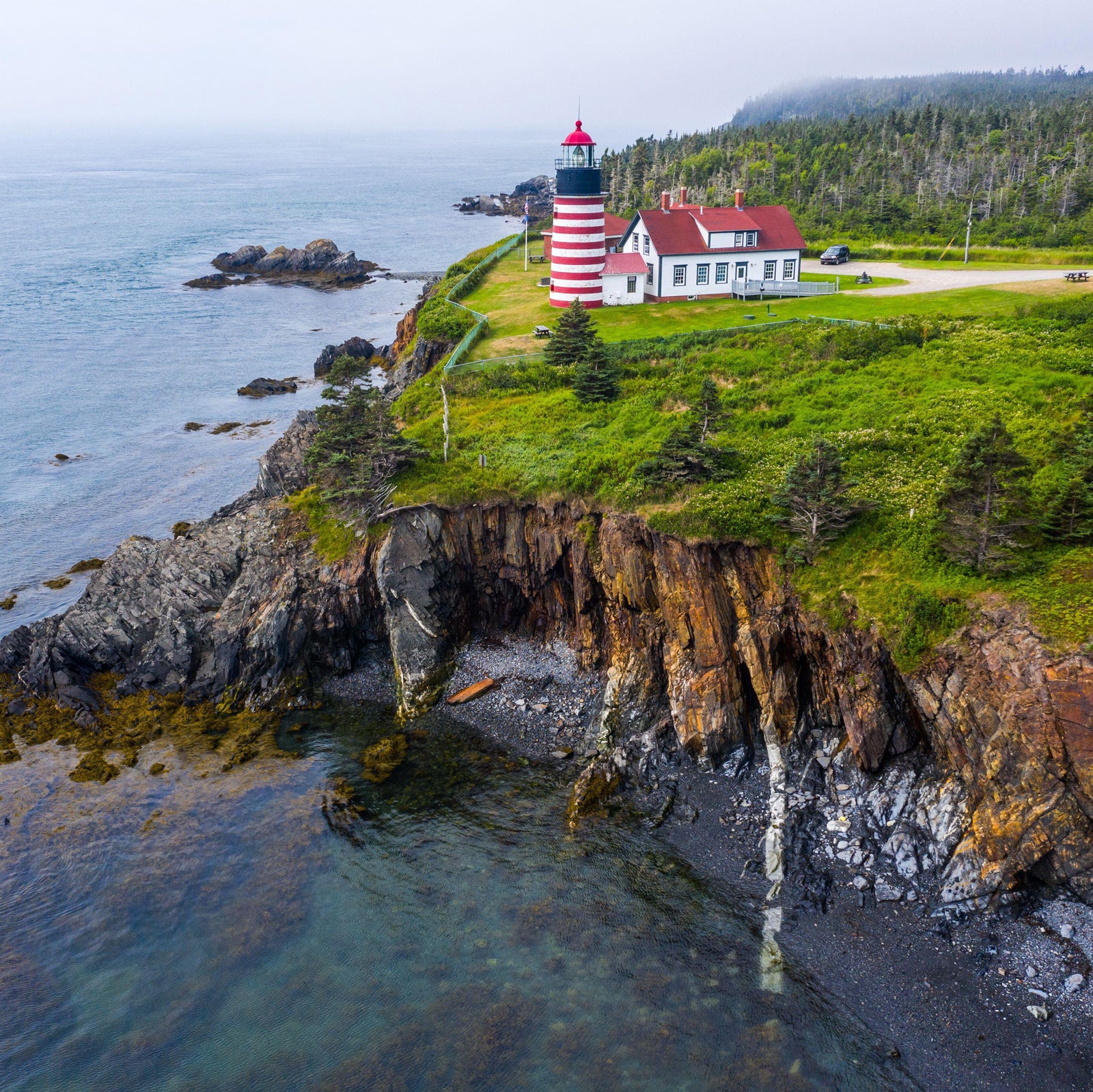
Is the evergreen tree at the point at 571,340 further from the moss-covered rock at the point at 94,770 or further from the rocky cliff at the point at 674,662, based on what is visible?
the moss-covered rock at the point at 94,770

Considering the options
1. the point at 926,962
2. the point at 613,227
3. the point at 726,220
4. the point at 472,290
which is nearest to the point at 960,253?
the point at 726,220

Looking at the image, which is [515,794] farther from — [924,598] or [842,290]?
[842,290]

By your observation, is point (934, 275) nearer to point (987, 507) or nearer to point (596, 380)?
point (596, 380)

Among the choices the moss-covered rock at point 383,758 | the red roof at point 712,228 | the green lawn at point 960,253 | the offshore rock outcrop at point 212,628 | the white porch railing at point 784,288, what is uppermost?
the red roof at point 712,228

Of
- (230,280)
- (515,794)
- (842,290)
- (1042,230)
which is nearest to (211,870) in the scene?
(515,794)

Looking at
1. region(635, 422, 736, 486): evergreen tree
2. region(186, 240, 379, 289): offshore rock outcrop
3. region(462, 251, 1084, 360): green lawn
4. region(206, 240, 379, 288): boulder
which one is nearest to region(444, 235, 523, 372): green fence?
region(462, 251, 1084, 360): green lawn

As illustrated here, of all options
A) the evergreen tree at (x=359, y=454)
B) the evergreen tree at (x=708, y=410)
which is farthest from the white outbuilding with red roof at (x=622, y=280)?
the evergreen tree at (x=708, y=410)
